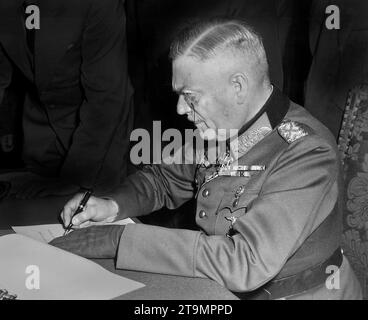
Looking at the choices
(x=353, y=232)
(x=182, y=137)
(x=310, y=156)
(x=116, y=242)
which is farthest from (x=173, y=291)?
(x=182, y=137)

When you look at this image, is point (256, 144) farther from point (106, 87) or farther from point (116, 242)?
point (106, 87)

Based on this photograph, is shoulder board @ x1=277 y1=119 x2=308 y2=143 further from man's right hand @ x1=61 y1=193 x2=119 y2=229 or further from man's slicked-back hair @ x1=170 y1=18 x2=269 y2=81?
man's right hand @ x1=61 y1=193 x2=119 y2=229

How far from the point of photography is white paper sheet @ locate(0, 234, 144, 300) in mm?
1007

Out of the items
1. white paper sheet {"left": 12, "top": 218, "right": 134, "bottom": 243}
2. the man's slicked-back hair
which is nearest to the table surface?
white paper sheet {"left": 12, "top": 218, "right": 134, "bottom": 243}

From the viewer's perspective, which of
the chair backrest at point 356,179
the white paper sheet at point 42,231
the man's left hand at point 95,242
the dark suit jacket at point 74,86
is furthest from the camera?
the dark suit jacket at point 74,86

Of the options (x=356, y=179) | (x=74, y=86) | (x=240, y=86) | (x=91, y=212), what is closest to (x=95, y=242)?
(x=91, y=212)

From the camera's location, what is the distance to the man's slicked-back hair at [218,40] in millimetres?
1182

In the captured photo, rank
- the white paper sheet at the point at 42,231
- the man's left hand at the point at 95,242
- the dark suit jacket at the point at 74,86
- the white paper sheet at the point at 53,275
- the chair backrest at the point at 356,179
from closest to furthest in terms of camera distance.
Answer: the white paper sheet at the point at 53,275 → the man's left hand at the point at 95,242 → the white paper sheet at the point at 42,231 → the chair backrest at the point at 356,179 → the dark suit jacket at the point at 74,86

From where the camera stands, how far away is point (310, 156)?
1178 mm

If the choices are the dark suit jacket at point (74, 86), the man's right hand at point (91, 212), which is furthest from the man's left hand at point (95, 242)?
the dark suit jacket at point (74, 86)

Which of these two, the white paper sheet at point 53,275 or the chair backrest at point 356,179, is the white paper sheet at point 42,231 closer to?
the white paper sheet at point 53,275

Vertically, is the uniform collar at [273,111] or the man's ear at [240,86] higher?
the man's ear at [240,86]

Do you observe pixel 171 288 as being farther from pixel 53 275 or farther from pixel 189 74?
pixel 189 74

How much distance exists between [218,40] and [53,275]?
23.7 inches
